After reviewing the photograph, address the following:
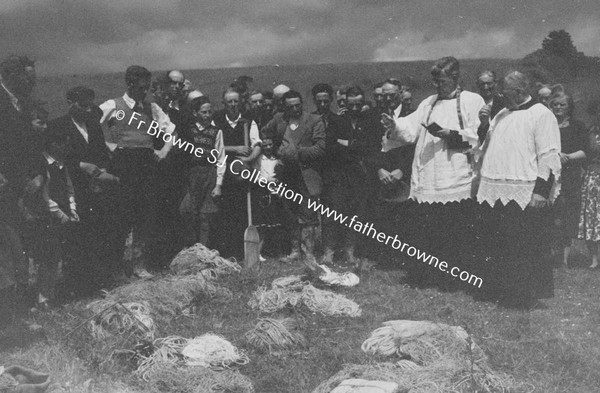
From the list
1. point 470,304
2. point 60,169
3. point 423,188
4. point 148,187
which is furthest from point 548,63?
point 60,169

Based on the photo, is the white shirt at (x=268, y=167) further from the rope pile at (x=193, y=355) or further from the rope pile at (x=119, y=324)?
the rope pile at (x=193, y=355)

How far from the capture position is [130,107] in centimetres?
689

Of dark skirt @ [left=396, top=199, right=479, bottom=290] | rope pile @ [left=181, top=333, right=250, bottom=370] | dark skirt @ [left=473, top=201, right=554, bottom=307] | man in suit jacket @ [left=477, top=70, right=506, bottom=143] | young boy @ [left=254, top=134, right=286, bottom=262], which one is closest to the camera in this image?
rope pile @ [left=181, top=333, right=250, bottom=370]

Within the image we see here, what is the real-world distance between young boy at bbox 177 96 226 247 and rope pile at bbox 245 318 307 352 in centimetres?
261

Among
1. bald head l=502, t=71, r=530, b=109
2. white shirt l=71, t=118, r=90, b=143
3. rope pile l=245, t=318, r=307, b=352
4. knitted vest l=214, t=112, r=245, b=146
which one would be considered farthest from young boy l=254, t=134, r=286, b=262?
bald head l=502, t=71, r=530, b=109

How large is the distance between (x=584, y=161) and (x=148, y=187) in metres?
5.18

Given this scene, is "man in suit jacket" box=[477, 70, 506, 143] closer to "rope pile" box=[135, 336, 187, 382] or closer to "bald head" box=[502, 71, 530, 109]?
"bald head" box=[502, 71, 530, 109]

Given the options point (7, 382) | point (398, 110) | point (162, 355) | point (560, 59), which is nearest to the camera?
point (7, 382)

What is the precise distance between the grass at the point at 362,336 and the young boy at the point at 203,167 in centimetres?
104

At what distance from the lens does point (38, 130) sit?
5480mm

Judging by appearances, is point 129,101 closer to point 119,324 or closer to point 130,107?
point 130,107

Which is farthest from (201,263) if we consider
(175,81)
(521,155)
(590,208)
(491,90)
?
(590,208)

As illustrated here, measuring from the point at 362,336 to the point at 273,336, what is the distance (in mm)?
783

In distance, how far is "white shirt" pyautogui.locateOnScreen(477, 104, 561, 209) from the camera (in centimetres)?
605
